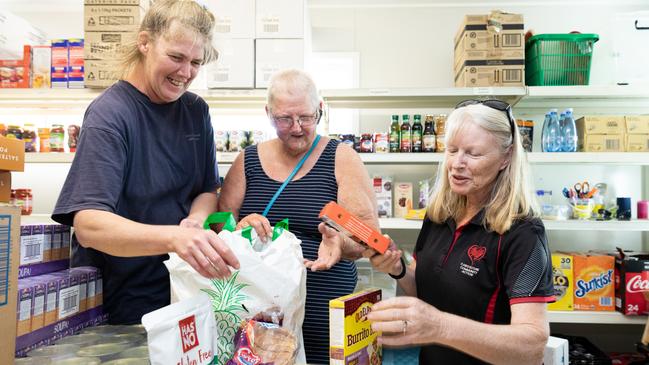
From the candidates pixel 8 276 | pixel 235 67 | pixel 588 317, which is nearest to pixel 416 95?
pixel 235 67

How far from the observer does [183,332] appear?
0.93m

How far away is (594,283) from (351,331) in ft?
9.42

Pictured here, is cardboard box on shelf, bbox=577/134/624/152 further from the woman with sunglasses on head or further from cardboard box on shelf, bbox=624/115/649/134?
the woman with sunglasses on head

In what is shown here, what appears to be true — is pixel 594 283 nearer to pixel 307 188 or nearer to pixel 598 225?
pixel 598 225

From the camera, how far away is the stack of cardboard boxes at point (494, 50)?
3.25 meters

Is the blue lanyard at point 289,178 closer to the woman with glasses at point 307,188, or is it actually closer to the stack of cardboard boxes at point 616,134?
the woman with glasses at point 307,188

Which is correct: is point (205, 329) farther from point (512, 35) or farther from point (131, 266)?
point (512, 35)

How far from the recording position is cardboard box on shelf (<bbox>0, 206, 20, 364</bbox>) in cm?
99

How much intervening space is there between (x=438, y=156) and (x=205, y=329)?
253cm

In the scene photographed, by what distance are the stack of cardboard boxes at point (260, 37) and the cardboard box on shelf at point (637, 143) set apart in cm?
234

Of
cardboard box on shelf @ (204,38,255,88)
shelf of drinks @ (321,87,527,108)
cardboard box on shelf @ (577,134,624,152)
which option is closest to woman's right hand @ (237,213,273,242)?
cardboard box on shelf @ (204,38,255,88)

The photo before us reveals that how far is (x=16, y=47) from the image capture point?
3305 mm

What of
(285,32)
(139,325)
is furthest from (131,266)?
(285,32)

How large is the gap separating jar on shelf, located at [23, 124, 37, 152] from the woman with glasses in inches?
93.9
